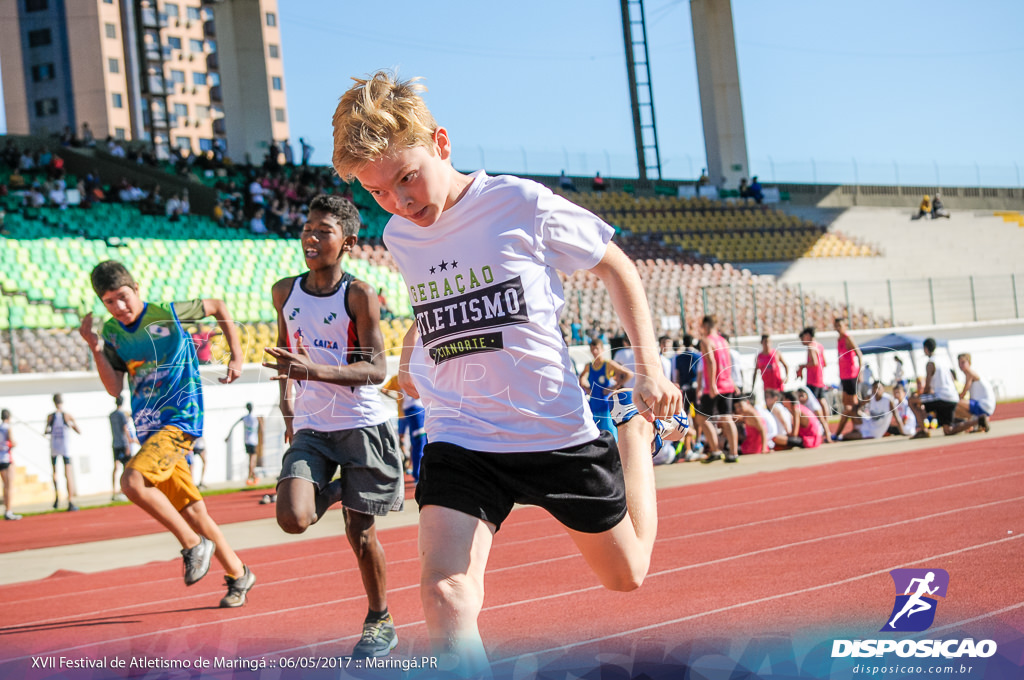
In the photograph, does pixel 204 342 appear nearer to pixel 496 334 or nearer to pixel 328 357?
pixel 328 357

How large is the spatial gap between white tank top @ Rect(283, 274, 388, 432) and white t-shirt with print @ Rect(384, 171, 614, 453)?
1690 mm

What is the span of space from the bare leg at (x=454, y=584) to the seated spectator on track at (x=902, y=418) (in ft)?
46.2

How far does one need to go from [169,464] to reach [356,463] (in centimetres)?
137

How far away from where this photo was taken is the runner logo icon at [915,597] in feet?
14.0

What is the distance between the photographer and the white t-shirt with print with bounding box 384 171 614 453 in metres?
3.06

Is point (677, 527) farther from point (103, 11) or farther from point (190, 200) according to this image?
point (103, 11)

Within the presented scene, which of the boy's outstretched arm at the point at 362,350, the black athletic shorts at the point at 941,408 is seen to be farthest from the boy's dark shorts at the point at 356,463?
the black athletic shorts at the point at 941,408

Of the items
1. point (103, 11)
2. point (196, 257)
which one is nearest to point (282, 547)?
point (196, 257)

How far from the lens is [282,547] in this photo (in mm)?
8844

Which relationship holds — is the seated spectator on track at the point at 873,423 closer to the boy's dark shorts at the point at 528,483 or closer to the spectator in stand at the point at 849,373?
the spectator in stand at the point at 849,373

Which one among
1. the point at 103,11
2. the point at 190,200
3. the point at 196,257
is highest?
the point at 103,11

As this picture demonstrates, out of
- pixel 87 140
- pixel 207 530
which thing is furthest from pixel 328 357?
pixel 87 140

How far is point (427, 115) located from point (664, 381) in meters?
1.07

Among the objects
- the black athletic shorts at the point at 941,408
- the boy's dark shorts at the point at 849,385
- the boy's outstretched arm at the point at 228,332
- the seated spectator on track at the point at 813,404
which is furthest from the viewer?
the boy's dark shorts at the point at 849,385
